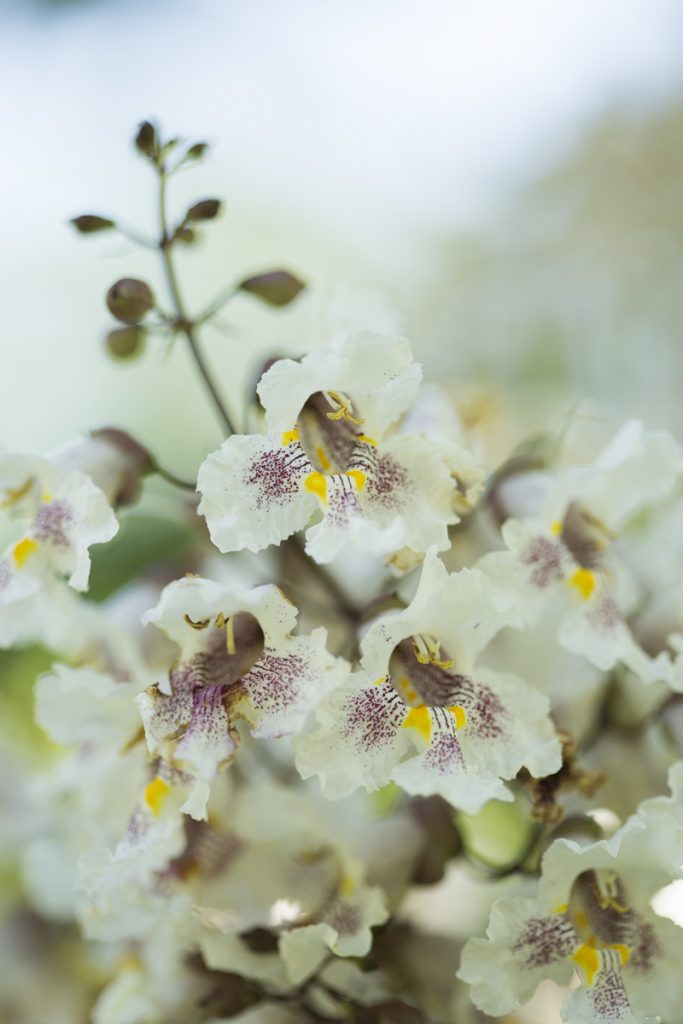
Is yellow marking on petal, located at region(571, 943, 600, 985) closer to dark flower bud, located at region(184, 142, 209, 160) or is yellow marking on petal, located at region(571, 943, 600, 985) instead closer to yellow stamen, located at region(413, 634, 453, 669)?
yellow stamen, located at region(413, 634, 453, 669)

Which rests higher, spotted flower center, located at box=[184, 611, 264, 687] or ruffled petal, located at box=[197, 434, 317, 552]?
ruffled petal, located at box=[197, 434, 317, 552]

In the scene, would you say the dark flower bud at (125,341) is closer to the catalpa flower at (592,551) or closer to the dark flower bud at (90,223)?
the dark flower bud at (90,223)

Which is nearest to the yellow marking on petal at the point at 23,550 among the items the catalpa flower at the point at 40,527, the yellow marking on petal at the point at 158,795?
the catalpa flower at the point at 40,527

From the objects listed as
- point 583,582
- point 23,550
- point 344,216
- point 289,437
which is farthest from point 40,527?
point 344,216

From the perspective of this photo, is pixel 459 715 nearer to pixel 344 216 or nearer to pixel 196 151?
pixel 196 151

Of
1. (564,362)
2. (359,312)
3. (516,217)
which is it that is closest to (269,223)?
(516,217)

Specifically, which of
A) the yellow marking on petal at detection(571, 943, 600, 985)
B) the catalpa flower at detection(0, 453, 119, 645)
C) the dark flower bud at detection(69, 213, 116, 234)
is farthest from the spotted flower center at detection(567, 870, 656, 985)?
the dark flower bud at detection(69, 213, 116, 234)

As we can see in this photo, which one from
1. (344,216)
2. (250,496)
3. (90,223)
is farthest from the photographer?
(344,216)
